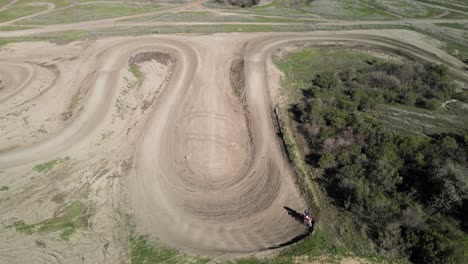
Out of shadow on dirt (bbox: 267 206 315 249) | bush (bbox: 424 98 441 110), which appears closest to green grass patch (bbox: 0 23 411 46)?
bush (bbox: 424 98 441 110)

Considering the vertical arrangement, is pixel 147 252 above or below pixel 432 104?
below

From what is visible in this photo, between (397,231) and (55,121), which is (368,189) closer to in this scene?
(397,231)

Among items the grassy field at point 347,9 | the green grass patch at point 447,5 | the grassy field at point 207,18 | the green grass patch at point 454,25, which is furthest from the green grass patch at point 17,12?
the green grass patch at point 447,5

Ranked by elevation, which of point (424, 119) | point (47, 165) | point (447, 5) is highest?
point (447, 5)

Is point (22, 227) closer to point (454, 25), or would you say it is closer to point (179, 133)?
point (179, 133)

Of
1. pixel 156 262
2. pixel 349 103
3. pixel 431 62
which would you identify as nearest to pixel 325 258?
pixel 156 262

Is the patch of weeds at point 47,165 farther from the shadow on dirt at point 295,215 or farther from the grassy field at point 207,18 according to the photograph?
the grassy field at point 207,18

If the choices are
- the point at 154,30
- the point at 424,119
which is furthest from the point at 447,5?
the point at 154,30

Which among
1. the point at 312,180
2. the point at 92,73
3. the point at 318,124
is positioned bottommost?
the point at 312,180

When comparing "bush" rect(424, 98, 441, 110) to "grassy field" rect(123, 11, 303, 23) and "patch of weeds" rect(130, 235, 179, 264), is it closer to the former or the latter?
"patch of weeds" rect(130, 235, 179, 264)
